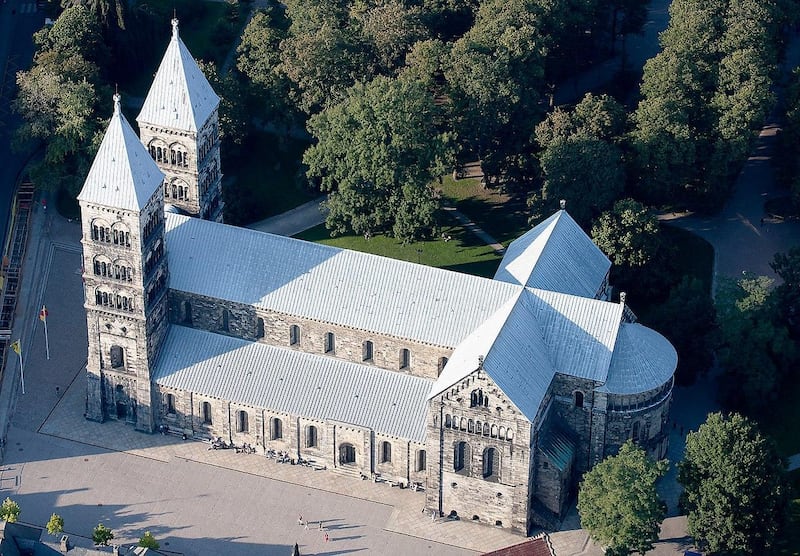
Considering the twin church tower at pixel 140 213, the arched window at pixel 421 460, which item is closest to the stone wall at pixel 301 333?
the twin church tower at pixel 140 213

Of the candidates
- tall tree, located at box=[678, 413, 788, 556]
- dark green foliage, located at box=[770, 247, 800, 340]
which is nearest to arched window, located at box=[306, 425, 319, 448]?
tall tree, located at box=[678, 413, 788, 556]

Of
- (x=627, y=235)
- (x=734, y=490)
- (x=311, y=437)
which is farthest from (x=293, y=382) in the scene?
(x=734, y=490)

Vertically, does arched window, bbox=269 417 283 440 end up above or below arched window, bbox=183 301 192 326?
below

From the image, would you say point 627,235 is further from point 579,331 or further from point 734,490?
point 734,490

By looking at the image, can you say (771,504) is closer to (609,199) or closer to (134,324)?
(609,199)

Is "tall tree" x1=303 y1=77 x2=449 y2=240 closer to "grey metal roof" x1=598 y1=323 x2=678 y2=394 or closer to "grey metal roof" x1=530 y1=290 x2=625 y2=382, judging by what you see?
"grey metal roof" x1=530 y1=290 x2=625 y2=382

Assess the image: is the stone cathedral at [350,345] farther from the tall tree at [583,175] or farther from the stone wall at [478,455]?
the tall tree at [583,175]
